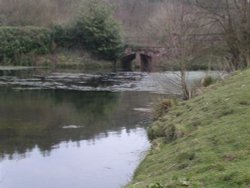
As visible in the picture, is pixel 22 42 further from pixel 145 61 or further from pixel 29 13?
pixel 145 61

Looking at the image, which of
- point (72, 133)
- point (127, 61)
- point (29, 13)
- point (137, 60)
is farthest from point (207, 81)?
point (29, 13)

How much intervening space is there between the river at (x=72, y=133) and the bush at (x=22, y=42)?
71.7 feet

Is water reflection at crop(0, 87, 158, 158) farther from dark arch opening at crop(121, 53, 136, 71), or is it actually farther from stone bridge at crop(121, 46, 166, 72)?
dark arch opening at crop(121, 53, 136, 71)

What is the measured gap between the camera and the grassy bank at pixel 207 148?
317 inches

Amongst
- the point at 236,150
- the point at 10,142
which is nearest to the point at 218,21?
the point at 10,142

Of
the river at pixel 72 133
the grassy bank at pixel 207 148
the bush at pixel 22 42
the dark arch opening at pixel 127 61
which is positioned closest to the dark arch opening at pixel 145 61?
the dark arch opening at pixel 127 61

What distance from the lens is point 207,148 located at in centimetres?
1017

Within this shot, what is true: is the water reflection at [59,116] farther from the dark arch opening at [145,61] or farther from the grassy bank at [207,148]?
the dark arch opening at [145,61]

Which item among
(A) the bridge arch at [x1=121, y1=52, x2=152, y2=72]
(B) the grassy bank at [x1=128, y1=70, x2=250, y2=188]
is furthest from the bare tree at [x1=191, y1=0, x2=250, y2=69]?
(A) the bridge arch at [x1=121, y1=52, x2=152, y2=72]

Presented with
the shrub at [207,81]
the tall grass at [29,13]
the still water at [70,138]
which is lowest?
the still water at [70,138]

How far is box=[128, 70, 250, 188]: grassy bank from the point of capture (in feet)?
26.5

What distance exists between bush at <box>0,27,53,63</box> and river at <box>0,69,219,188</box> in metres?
21.8

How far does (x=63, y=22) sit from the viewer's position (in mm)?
64750

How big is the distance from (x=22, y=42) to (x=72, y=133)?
42.7 meters
